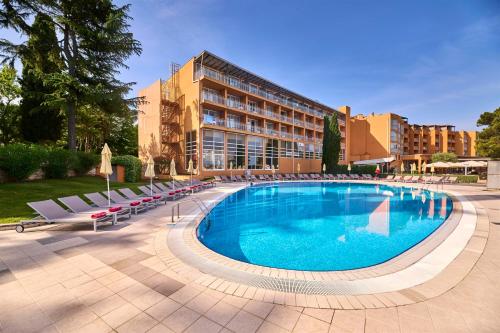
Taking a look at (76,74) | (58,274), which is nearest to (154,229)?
(58,274)

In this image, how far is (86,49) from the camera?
19047 millimetres

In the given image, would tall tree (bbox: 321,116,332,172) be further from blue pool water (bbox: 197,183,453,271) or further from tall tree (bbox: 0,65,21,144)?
tall tree (bbox: 0,65,21,144)

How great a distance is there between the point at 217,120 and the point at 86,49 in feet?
44.6

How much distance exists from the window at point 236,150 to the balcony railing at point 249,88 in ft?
21.7

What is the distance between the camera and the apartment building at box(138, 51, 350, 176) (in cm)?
2541

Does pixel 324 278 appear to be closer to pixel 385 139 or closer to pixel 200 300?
pixel 200 300

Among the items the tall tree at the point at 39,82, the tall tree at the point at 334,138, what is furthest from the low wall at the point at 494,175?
the tall tree at the point at 39,82

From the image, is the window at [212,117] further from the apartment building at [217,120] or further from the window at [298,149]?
the window at [298,149]

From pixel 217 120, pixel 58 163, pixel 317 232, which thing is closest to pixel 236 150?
pixel 217 120

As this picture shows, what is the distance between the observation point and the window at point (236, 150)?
2784cm

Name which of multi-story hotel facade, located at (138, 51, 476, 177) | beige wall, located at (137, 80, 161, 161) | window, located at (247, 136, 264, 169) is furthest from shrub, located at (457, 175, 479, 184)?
beige wall, located at (137, 80, 161, 161)

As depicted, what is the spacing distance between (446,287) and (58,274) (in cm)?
666

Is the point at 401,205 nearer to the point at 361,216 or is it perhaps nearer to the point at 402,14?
the point at 361,216

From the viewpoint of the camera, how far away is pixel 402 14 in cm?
1109
